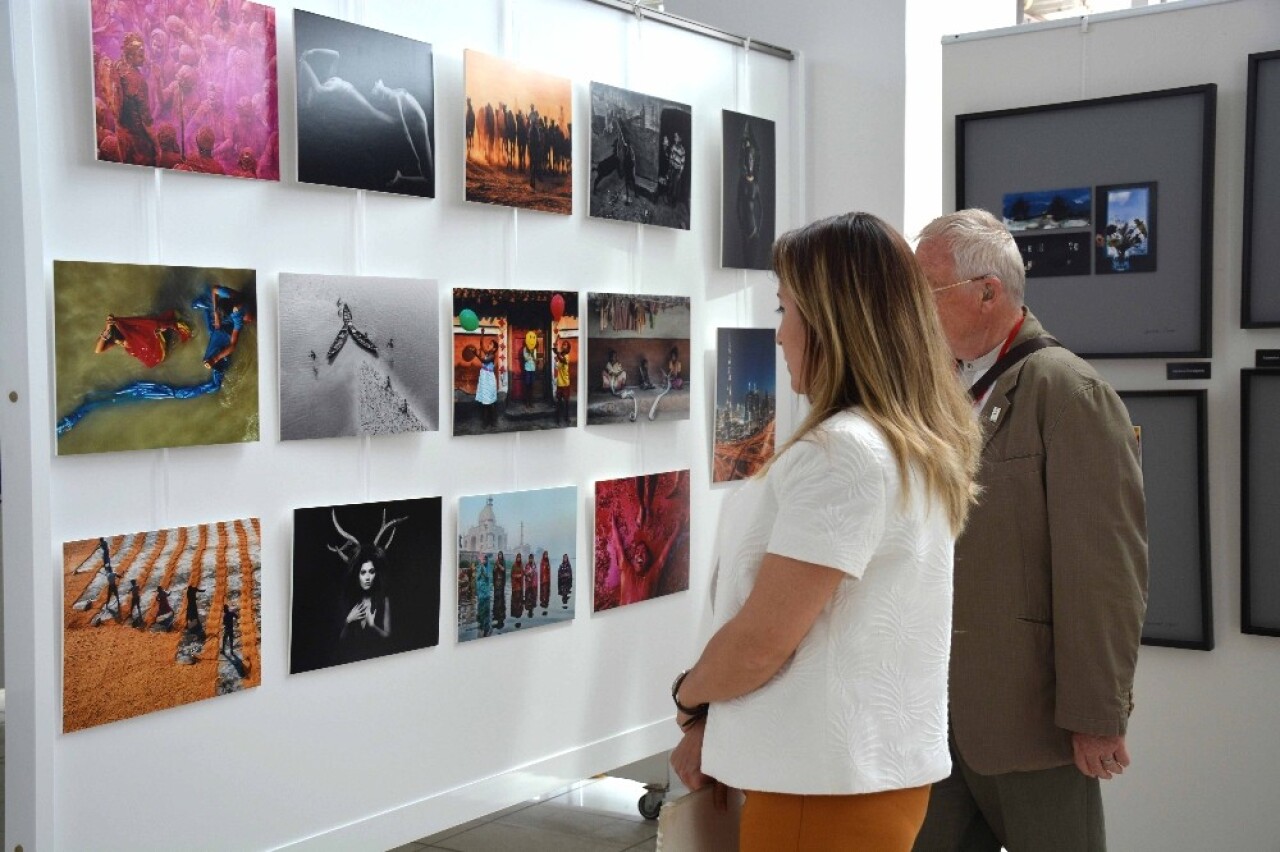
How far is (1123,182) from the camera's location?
4855mm

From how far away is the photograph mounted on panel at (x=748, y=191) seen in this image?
5.16 meters

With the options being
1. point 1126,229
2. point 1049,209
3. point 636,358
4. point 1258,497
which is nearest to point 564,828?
point 636,358

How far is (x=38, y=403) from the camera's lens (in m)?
2.94

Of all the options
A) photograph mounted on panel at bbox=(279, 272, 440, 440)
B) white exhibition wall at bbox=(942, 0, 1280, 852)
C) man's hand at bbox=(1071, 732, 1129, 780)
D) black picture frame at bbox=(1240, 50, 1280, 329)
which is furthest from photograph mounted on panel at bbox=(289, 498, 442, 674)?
black picture frame at bbox=(1240, 50, 1280, 329)

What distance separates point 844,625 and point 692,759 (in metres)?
0.44

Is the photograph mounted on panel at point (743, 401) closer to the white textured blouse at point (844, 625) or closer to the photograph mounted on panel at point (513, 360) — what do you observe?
the photograph mounted on panel at point (513, 360)

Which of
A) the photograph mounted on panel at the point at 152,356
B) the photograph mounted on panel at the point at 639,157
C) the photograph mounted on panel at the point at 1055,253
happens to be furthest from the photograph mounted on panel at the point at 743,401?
the photograph mounted on panel at the point at 152,356

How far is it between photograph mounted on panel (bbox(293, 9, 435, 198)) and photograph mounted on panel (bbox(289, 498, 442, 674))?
36.8 inches

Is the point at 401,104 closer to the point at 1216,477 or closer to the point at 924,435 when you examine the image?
the point at 924,435

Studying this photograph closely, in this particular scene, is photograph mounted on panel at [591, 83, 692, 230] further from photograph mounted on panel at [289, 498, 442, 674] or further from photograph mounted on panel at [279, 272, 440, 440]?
photograph mounted on panel at [289, 498, 442, 674]

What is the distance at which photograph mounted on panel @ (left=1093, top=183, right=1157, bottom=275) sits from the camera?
4.80 metres

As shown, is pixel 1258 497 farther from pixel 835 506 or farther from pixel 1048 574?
pixel 835 506

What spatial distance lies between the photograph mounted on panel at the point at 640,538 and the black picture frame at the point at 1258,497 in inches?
78.4

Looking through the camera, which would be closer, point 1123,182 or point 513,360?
point 513,360
